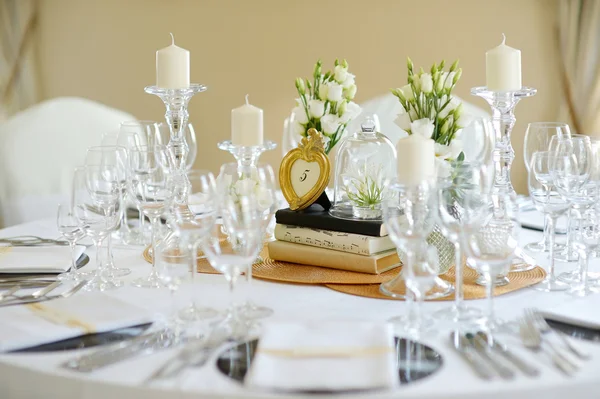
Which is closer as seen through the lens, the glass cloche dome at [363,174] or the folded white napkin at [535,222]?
the glass cloche dome at [363,174]

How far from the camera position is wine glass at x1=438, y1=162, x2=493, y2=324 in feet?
4.66

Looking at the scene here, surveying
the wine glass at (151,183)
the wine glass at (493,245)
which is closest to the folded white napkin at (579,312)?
the wine glass at (493,245)

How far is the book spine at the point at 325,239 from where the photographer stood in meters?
1.78

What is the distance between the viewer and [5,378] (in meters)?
1.30

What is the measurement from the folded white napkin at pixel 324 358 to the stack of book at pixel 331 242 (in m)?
0.45

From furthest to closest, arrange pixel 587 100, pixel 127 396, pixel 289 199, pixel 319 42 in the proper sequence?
pixel 319 42 → pixel 587 100 → pixel 289 199 → pixel 127 396

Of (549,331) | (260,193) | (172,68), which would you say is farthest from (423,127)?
(172,68)

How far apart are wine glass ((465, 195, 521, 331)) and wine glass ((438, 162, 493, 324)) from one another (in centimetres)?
3

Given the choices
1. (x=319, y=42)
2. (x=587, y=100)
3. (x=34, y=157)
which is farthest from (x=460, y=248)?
(x=319, y=42)

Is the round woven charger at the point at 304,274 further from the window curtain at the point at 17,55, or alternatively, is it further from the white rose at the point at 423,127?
the window curtain at the point at 17,55

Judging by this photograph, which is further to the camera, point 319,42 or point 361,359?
point 319,42

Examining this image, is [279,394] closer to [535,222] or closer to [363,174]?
[363,174]

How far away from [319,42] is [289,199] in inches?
104

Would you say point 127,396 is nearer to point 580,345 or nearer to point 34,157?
point 580,345
